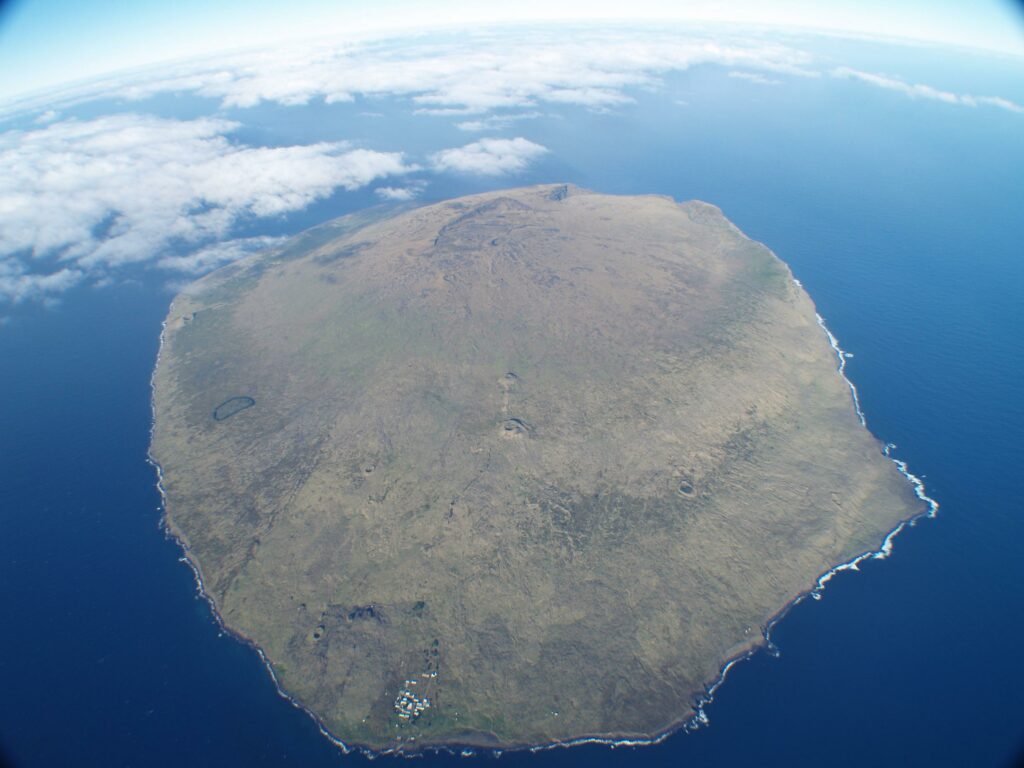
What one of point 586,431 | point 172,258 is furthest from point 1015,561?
point 172,258

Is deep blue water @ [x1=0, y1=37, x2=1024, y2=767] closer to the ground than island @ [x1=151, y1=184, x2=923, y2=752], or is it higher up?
closer to the ground

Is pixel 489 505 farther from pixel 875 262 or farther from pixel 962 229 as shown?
pixel 962 229

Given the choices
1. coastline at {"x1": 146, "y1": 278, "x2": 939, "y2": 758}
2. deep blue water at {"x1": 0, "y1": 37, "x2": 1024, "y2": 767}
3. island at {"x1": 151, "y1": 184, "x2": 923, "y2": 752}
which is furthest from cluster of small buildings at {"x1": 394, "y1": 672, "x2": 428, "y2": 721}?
deep blue water at {"x1": 0, "y1": 37, "x2": 1024, "y2": 767}

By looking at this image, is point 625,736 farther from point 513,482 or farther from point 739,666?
point 513,482

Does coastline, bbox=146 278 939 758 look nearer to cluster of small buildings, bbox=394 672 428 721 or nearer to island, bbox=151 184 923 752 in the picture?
island, bbox=151 184 923 752

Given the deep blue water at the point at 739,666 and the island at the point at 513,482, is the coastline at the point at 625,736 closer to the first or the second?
the island at the point at 513,482

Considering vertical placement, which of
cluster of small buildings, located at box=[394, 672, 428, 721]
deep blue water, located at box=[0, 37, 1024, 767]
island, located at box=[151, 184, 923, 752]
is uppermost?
island, located at box=[151, 184, 923, 752]

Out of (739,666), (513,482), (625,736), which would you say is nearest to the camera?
(625,736)

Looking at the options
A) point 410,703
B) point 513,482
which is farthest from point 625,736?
point 513,482

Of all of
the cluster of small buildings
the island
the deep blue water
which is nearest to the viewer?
the deep blue water
